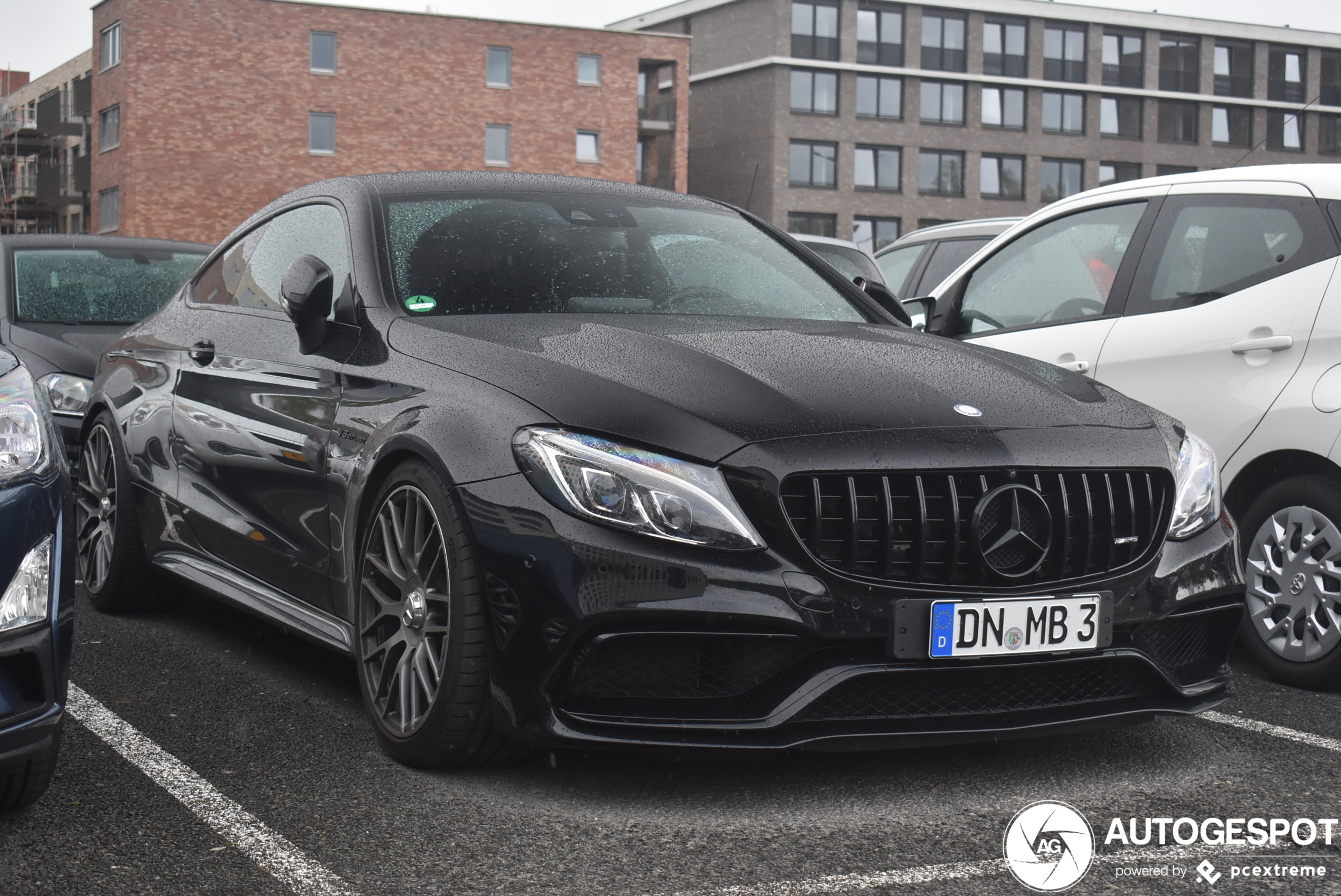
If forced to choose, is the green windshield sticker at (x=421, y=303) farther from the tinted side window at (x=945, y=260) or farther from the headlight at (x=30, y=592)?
the tinted side window at (x=945, y=260)

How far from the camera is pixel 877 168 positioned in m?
63.2

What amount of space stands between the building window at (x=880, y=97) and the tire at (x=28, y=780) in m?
61.7

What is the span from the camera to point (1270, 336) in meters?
5.23

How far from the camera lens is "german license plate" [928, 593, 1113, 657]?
3.49 metres

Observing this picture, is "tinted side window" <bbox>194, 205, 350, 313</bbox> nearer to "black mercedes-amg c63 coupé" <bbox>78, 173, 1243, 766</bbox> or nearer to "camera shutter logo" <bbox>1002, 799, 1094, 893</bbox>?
"black mercedes-amg c63 coupé" <bbox>78, 173, 1243, 766</bbox>

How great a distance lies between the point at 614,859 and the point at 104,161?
171 feet

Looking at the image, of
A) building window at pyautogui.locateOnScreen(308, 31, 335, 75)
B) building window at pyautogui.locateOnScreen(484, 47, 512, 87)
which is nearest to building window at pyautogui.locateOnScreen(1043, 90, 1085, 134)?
building window at pyautogui.locateOnScreen(484, 47, 512, 87)

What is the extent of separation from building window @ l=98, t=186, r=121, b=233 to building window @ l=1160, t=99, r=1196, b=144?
42511 mm

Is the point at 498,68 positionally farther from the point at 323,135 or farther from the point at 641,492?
the point at 641,492

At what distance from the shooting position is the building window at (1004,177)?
213 ft

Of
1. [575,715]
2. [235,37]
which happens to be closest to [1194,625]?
[575,715]

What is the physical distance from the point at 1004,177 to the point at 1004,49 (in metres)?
5.20

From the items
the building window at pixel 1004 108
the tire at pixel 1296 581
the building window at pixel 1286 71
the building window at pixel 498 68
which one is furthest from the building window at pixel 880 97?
the tire at pixel 1296 581

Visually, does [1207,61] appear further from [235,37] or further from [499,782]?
[499,782]
